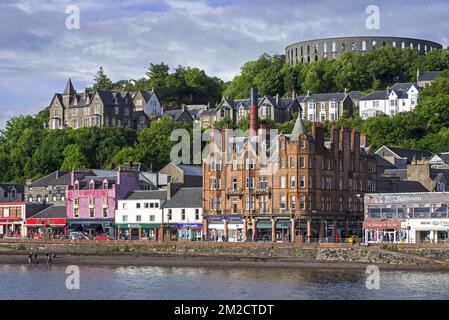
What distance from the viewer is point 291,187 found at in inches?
3907

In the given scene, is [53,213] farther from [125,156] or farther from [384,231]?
[384,231]

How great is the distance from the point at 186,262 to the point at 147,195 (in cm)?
2072

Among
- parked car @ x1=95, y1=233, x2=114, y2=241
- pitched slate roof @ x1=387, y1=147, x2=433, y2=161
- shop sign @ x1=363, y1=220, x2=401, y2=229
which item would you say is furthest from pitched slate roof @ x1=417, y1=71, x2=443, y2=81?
shop sign @ x1=363, y1=220, x2=401, y2=229

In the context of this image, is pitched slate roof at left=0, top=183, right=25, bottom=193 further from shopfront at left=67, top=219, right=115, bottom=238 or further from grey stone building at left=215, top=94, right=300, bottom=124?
grey stone building at left=215, top=94, right=300, bottom=124

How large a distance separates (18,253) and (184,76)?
9422cm

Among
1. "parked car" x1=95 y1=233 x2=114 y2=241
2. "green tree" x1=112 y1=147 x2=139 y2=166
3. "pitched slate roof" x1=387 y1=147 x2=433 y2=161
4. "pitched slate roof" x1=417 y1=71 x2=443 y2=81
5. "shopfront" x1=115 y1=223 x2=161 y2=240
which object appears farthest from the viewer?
"pitched slate roof" x1=417 y1=71 x2=443 y2=81

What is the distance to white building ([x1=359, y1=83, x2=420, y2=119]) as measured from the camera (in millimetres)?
154250

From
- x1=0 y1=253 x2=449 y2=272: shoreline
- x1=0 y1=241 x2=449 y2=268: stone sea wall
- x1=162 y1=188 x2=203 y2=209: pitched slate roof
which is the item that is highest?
x1=162 y1=188 x2=203 y2=209: pitched slate roof

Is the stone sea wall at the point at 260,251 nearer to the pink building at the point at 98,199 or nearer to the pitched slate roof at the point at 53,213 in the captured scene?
the pink building at the point at 98,199

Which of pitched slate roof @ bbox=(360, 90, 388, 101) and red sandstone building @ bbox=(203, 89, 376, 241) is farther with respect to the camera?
pitched slate roof @ bbox=(360, 90, 388, 101)

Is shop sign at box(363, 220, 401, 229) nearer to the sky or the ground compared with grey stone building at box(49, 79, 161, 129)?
nearer to the ground

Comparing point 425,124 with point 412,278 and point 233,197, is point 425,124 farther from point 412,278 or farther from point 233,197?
point 412,278

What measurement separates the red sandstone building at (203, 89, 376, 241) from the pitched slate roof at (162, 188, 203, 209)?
221cm
